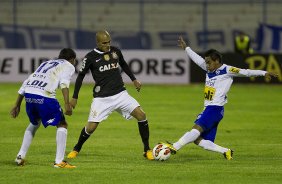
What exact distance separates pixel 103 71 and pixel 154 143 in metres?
2.61

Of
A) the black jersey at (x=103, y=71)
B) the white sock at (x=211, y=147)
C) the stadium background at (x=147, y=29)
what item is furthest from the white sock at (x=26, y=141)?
the stadium background at (x=147, y=29)

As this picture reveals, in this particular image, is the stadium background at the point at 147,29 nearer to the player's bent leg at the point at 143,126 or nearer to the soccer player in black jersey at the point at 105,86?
the player's bent leg at the point at 143,126

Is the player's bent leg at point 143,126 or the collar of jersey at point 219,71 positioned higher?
the collar of jersey at point 219,71

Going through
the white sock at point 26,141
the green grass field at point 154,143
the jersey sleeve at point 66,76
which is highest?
the jersey sleeve at point 66,76

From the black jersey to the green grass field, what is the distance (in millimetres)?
1137

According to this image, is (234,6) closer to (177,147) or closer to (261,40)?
(261,40)

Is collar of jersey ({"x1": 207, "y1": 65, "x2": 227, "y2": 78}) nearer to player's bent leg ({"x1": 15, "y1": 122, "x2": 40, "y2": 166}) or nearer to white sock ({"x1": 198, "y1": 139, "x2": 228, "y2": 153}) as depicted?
white sock ({"x1": 198, "y1": 139, "x2": 228, "y2": 153})

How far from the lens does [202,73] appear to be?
103 ft

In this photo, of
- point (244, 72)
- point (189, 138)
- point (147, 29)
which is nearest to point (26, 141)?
point (189, 138)

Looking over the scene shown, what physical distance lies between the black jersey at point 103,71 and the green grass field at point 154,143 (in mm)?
1137

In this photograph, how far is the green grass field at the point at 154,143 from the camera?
463 inches

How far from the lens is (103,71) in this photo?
13.7 metres

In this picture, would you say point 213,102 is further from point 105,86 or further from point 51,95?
point 51,95

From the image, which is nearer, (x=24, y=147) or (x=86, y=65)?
(x=24, y=147)
